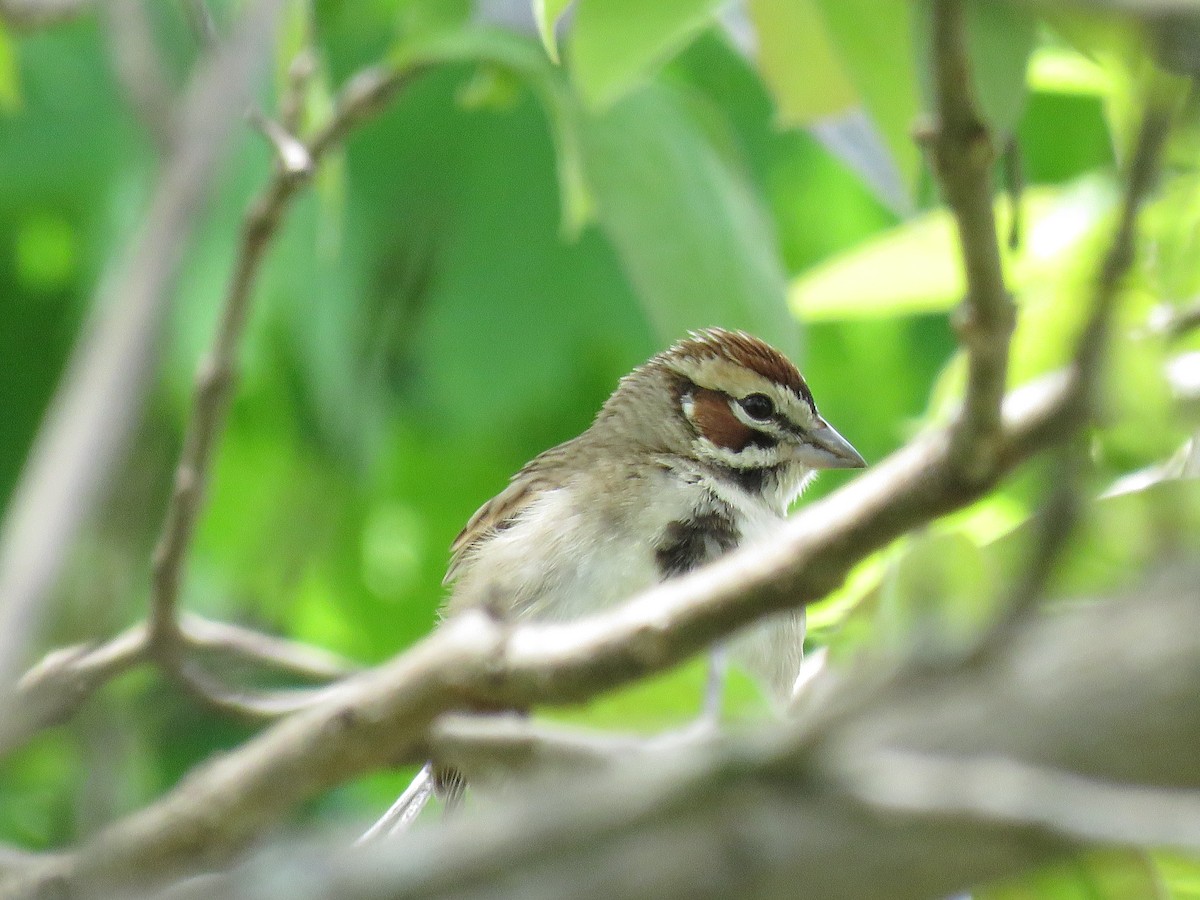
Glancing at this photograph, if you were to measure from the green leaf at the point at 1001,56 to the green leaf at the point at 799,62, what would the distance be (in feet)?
1.66

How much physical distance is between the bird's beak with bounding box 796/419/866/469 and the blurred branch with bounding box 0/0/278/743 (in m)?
2.70

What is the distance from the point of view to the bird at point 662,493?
9.85 ft

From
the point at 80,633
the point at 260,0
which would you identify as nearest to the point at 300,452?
→ the point at 80,633

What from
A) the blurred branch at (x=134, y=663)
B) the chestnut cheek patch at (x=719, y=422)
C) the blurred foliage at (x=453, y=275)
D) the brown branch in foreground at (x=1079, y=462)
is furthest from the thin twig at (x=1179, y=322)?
the chestnut cheek patch at (x=719, y=422)

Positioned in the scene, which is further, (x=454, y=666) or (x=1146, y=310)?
(x=1146, y=310)

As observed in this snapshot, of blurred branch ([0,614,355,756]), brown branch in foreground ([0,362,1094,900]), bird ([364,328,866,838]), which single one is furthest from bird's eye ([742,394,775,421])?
brown branch in foreground ([0,362,1094,900])

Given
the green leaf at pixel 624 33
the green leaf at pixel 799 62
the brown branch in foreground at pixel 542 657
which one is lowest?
the brown branch in foreground at pixel 542 657

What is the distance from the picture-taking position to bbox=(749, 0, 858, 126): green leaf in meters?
2.27

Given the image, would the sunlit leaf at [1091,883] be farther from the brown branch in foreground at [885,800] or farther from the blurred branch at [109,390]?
the blurred branch at [109,390]

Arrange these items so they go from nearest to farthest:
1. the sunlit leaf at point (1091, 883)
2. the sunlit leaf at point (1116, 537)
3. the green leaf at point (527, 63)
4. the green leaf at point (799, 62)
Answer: the sunlit leaf at point (1116, 537) → the sunlit leaf at point (1091, 883) → the green leaf at point (799, 62) → the green leaf at point (527, 63)

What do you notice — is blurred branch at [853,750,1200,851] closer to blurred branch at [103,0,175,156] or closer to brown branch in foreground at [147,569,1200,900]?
brown branch in foreground at [147,569,1200,900]

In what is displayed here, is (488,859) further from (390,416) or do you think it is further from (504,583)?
(390,416)

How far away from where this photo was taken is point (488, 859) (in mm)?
1027

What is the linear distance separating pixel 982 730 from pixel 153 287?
630 mm
